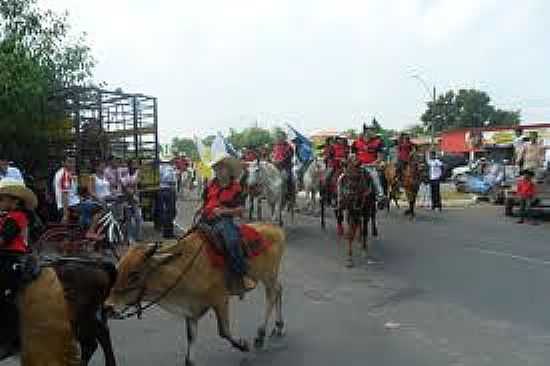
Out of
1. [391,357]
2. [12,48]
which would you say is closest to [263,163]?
[12,48]

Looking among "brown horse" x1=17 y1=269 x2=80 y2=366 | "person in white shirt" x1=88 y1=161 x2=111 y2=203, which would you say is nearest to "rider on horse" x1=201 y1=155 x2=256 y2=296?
"brown horse" x1=17 y1=269 x2=80 y2=366

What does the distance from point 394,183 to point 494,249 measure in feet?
27.9

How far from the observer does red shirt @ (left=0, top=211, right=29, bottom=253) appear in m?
6.07

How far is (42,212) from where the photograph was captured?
1686 cm

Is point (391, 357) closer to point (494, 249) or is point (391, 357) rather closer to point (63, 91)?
point (494, 249)

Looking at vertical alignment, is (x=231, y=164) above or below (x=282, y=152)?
above

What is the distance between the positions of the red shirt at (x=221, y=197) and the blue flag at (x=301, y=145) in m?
15.2

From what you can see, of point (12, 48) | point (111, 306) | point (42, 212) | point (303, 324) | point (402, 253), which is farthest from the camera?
point (12, 48)

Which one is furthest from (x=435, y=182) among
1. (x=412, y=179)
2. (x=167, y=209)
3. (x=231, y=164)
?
(x=231, y=164)

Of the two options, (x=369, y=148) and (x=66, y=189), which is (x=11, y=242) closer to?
(x=66, y=189)

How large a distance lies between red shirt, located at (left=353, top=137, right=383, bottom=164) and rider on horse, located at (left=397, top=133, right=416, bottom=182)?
227 inches

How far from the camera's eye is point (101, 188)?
16984 mm

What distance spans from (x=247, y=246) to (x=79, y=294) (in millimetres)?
2340

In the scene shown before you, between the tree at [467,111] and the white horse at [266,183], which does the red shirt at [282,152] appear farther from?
the tree at [467,111]
